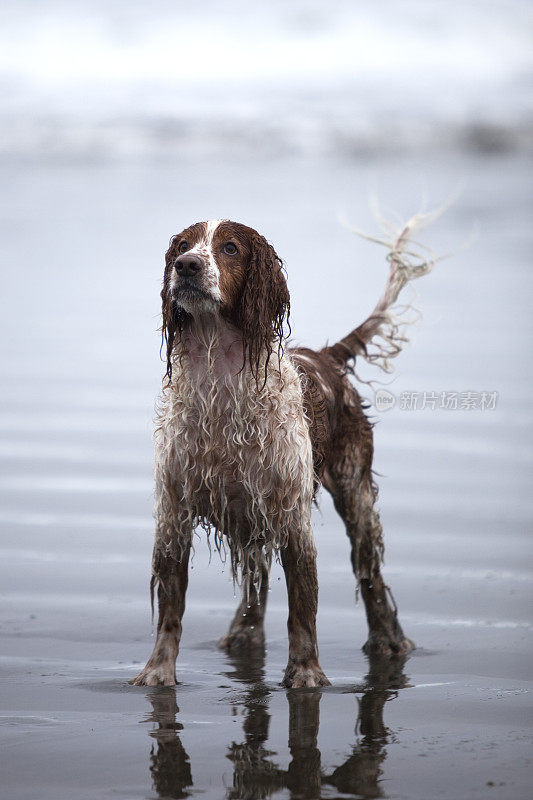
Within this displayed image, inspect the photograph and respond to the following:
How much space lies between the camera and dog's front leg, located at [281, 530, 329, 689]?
6.25 m

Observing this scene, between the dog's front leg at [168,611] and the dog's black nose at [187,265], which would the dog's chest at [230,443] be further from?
the dog's black nose at [187,265]

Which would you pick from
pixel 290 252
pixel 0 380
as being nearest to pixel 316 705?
pixel 0 380

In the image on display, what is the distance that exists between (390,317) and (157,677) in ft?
9.76

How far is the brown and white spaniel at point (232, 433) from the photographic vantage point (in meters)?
5.91

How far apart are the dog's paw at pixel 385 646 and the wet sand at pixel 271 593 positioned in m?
0.08

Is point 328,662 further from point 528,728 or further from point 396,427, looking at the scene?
point 396,427

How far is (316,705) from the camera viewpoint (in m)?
5.89

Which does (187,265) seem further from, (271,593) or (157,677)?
(271,593)

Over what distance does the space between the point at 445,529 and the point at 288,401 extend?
4.22 meters

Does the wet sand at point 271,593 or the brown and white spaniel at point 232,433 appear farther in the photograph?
the brown and white spaniel at point 232,433

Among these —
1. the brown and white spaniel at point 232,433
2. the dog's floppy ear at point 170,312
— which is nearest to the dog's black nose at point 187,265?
the brown and white spaniel at point 232,433

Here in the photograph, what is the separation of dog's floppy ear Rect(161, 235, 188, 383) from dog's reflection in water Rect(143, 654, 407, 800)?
1.66 meters

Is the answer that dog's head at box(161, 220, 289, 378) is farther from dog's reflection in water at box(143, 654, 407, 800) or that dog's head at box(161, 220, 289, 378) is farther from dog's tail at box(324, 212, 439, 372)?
dog's tail at box(324, 212, 439, 372)

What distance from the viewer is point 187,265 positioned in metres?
5.69
